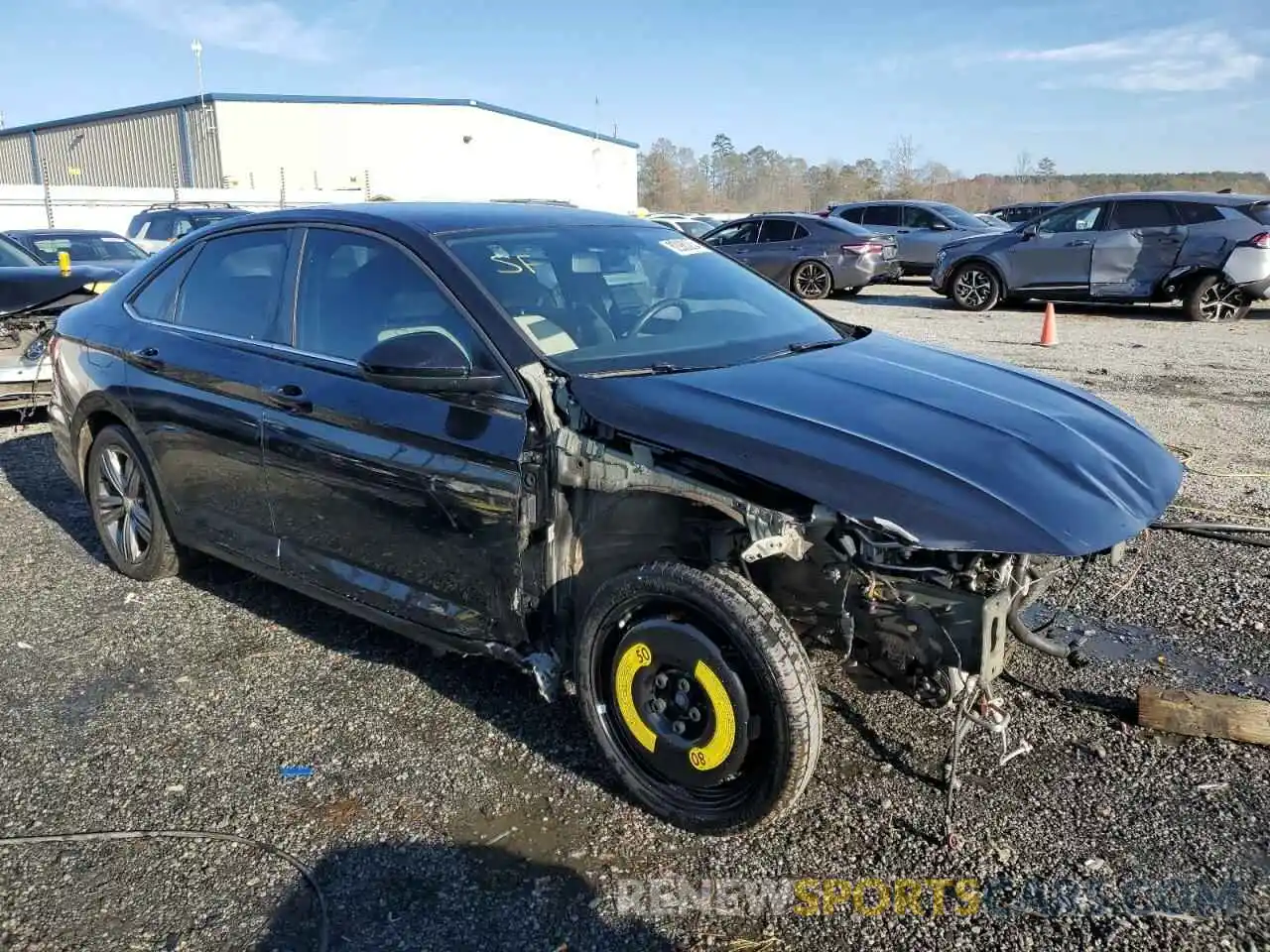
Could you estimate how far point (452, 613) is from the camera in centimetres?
338

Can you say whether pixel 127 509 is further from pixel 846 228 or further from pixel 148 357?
pixel 846 228

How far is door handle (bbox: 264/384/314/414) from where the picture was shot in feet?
11.9

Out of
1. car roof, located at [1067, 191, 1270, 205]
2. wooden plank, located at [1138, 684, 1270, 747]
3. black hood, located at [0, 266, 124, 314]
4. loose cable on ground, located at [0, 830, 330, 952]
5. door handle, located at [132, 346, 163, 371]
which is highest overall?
car roof, located at [1067, 191, 1270, 205]

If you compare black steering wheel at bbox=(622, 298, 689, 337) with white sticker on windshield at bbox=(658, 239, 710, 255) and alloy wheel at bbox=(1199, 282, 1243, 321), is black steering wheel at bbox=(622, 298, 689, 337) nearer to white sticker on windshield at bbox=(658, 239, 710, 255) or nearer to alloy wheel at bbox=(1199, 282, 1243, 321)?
white sticker on windshield at bbox=(658, 239, 710, 255)

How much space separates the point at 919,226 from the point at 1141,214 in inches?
263

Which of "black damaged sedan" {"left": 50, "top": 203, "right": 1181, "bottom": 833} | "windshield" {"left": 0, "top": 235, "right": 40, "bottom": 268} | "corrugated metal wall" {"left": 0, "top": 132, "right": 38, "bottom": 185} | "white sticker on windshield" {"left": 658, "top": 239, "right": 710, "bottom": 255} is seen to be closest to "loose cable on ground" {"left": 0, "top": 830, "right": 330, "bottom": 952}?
"black damaged sedan" {"left": 50, "top": 203, "right": 1181, "bottom": 833}

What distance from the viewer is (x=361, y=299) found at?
3.66 meters

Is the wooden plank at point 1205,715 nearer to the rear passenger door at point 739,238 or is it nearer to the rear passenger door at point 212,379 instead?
the rear passenger door at point 212,379

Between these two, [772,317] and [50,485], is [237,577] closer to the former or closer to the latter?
[50,485]

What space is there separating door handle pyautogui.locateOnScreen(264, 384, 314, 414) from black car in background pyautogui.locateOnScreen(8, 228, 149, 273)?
9.90 meters

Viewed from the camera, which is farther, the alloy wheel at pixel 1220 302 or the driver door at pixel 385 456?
the alloy wheel at pixel 1220 302

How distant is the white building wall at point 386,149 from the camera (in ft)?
156

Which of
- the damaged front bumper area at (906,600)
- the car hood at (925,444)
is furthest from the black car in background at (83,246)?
the damaged front bumper area at (906,600)

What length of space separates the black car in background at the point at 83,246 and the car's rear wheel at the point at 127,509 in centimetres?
842
